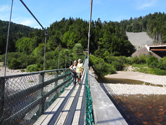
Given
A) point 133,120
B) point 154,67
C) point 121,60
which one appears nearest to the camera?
point 133,120

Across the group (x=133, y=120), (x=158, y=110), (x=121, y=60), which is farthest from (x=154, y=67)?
(x=133, y=120)

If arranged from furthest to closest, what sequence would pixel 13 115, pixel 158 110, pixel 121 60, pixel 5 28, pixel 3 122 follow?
pixel 121 60 < pixel 158 110 < pixel 5 28 < pixel 13 115 < pixel 3 122

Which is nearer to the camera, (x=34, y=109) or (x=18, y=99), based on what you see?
(x=18, y=99)

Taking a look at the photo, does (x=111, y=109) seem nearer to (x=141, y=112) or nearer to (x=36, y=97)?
(x=36, y=97)

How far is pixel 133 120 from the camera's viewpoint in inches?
290

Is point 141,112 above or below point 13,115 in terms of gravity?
below

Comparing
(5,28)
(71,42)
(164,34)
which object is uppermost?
(164,34)

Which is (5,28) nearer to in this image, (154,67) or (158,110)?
(158,110)

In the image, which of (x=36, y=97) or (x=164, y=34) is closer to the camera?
(x=36, y=97)

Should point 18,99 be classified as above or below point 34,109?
above

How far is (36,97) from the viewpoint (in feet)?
8.72

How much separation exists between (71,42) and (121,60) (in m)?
22.4

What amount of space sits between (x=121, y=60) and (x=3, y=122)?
4138 cm

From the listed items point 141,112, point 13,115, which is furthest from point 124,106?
point 13,115
